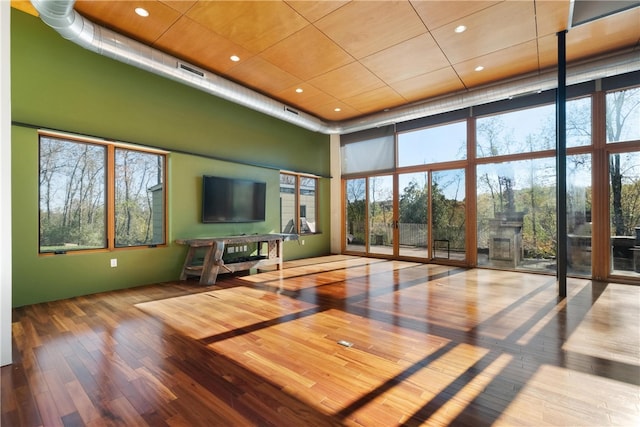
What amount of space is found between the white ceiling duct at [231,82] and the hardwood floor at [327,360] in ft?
10.8

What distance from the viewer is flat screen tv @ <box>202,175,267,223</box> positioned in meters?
5.52

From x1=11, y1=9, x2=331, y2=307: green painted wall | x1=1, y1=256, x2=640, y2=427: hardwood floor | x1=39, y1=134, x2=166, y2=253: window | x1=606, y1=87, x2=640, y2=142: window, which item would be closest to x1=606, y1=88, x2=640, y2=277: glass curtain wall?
x1=606, y1=87, x2=640, y2=142: window

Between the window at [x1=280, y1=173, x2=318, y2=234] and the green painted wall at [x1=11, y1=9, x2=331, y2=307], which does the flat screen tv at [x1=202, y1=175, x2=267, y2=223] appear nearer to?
the green painted wall at [x1=11, y1=9, x2=331, y2=307]

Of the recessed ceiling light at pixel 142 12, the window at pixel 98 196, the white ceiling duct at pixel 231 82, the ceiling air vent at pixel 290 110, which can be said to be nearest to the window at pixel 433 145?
the white ceiling duct at pixel 231 82

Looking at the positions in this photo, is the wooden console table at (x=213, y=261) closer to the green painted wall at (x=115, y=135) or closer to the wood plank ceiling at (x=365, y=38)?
the green painted wall at (x=115, y=135)

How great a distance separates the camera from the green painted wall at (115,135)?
367cm

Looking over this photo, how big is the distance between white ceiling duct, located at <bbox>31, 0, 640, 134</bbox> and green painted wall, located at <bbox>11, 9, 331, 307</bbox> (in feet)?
2.28

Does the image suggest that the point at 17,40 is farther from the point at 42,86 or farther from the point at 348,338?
the point at 348,338

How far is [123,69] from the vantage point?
4.57 metres

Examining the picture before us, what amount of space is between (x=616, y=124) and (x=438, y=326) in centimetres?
505

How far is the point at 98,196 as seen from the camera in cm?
439

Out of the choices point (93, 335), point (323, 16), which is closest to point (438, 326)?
point (93, 335)

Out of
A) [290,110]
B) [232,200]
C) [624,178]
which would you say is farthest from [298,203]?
[624,178]

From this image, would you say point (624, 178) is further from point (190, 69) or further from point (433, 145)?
point (190, 69)
